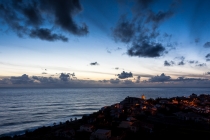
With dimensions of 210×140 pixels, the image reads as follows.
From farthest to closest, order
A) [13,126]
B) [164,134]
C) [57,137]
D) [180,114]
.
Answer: [13,126] → [180,114] → [57,137] → [164,134]

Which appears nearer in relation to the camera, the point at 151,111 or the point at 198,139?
the point at 198,139

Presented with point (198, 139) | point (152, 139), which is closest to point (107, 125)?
point (152, 139)

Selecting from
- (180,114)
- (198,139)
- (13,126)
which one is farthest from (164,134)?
(13,126)

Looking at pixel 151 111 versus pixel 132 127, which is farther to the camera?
pixel 151 111

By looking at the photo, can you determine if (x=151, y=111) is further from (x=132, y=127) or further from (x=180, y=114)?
(x=132, y=127)

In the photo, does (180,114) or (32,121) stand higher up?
(180,114)

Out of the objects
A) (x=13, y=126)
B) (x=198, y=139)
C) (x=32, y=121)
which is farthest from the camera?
(x=32, y=121)

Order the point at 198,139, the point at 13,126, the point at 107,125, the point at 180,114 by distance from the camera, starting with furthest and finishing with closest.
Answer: the point at 13,126 < the point at 180,114 < the point at 107,125 < the point at 198,139

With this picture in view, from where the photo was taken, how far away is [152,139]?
3014cm

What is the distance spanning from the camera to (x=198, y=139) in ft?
97.1

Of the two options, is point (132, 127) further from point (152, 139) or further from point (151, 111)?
point (151, 111)

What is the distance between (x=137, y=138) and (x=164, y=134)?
4.82 meters

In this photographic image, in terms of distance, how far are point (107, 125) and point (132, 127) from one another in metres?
6.04

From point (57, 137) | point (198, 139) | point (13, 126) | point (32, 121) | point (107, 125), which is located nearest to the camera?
point (198, 139)
